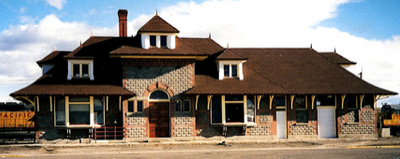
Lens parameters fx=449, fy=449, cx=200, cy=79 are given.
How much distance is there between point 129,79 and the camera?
2686 centimetres

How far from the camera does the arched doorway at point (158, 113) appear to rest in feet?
89.2

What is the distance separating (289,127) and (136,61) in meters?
10.5

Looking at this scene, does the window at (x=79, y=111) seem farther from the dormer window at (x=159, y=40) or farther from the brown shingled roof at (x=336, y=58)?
the brown shingled roof at (x=336, y=58)

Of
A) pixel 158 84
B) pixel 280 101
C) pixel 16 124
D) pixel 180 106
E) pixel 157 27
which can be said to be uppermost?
pixel 157 27

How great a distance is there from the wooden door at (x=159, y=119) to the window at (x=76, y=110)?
3162mm

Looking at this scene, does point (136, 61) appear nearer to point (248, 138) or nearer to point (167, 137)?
point (167, 137)

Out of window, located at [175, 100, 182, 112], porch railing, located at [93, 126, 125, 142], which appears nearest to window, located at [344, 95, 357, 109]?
window, located at [175, 100, 182, 112]

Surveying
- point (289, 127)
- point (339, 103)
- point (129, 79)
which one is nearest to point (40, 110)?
point (129, 79)

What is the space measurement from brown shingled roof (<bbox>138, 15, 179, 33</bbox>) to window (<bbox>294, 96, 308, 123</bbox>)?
8.97 m

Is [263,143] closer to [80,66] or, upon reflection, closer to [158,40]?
[158,40]

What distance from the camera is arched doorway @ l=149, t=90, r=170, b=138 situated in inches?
1070

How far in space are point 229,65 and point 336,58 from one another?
9.29m

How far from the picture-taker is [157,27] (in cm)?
2738

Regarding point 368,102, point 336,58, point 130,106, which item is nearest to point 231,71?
point 130,106
